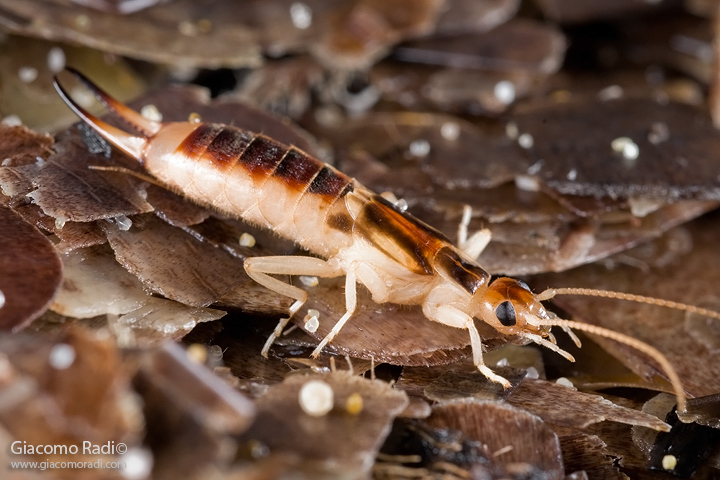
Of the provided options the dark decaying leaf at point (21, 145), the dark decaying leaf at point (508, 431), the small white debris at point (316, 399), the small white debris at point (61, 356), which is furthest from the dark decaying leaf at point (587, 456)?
the dark decaying leaf at point (21, 145)

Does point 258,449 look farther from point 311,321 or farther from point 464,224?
point 464,224

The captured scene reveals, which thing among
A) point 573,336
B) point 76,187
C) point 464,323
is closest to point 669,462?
point 573,336

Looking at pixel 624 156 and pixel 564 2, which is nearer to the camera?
pixel 624 156

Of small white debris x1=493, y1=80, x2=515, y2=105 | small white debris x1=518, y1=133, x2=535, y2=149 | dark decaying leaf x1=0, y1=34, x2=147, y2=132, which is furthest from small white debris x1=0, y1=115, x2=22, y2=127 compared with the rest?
small white debris x1=493, y1=80, x2=515, y2=105

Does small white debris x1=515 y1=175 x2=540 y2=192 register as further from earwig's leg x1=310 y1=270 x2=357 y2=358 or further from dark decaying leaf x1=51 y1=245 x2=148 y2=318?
dark decaying leaf x1=51 y1=245 x2=148 y2=318

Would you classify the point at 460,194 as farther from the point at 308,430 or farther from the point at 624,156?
the point at 308,430

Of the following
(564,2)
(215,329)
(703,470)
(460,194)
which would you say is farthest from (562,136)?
(215,329)

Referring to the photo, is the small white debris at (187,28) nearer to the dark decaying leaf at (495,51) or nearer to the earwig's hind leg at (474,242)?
the dark decaying leaf at (495,51)
